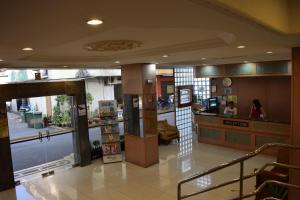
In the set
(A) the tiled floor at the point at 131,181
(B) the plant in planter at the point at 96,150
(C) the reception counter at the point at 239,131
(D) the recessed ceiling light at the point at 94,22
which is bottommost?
(A) the tiled floor at the point at 131,181

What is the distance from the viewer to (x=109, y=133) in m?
7.28

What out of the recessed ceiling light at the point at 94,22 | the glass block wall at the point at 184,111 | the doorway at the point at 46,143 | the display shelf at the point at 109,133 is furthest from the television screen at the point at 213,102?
the recessed ceiling light at the point at 94,22

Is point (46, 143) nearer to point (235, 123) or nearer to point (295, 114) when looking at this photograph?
point (235, 123)

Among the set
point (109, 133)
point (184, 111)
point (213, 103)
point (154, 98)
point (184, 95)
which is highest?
point (154, 98)

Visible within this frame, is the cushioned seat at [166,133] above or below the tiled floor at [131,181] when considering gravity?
Result: above

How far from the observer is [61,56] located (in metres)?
4.64

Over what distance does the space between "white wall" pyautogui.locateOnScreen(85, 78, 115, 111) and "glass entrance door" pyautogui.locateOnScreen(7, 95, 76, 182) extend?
2.01m

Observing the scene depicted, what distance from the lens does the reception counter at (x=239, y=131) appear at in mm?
6941

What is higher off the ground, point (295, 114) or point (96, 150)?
point (295, 114)

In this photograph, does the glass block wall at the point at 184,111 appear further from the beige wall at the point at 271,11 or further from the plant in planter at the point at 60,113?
the beige wall at the point at 271,11

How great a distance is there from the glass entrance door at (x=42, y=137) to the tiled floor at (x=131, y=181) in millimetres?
739

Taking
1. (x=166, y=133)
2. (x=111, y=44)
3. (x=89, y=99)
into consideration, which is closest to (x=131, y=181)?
(x=166, y=133)

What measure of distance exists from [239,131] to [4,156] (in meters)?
6.55

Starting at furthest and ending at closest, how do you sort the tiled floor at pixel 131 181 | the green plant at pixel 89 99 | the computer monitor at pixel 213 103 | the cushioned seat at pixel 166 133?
the green plant at pixel 89 99 → the computer monitor at pixel 213 103 → the cushioned seat at pixel 166 133 → the tiled floor at pixel 131 181
